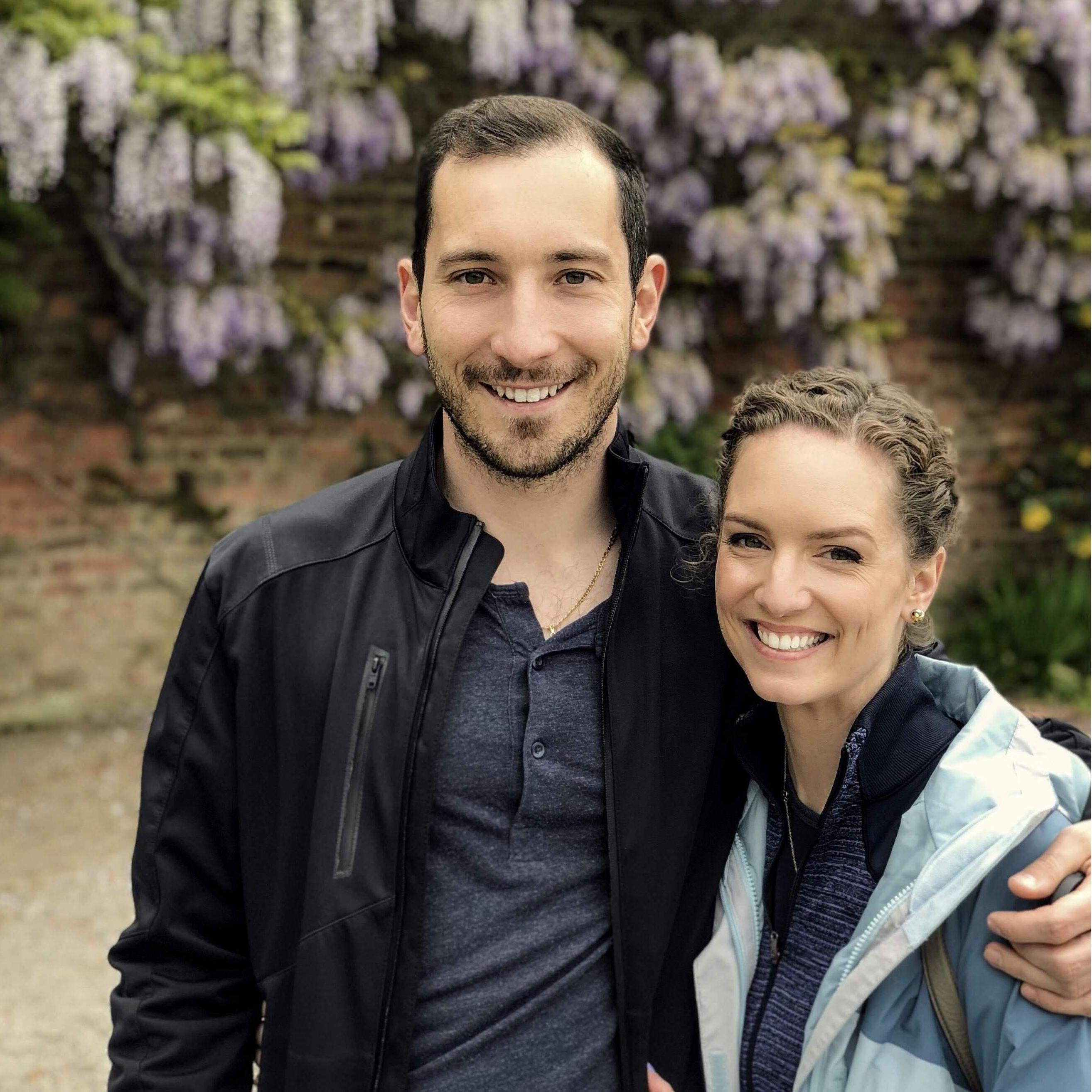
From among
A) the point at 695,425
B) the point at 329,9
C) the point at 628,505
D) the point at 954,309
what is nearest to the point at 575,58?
the point at 329,9

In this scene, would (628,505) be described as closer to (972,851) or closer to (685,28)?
(972,851)

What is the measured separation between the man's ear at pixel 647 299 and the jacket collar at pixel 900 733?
1.93ft

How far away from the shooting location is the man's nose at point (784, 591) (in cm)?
152

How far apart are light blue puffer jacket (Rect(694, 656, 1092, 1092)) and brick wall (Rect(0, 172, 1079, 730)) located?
4.78 meters

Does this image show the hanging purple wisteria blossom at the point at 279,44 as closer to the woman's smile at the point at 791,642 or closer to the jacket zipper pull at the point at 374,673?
the jacket zipper pull at the point at 374,673

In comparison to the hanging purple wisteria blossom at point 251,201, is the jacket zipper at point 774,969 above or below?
below

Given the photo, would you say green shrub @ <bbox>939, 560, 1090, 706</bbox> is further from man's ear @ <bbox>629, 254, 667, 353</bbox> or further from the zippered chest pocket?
the zippered chest pocket

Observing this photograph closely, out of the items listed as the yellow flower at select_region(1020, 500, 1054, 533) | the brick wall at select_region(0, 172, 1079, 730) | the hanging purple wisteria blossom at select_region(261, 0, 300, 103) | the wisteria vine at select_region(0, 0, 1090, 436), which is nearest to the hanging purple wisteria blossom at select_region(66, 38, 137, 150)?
the wisteria vine at select_region(0, 0, 1090, 436)

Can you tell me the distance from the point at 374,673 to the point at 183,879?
0.37m

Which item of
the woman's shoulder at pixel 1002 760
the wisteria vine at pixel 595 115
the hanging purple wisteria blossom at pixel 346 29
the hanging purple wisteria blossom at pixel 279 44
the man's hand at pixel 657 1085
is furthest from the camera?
the hanging purple wisteria blossom at pixel 346 29

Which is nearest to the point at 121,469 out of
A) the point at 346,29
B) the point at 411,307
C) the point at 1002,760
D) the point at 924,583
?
the point at 346,29

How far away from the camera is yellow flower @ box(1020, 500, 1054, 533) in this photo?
6758 mm

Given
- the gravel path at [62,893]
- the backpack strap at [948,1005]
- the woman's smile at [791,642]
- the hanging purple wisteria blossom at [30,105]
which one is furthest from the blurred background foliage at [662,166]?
the backpack strap at [948,1005]

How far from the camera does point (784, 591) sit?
59.9 inches
